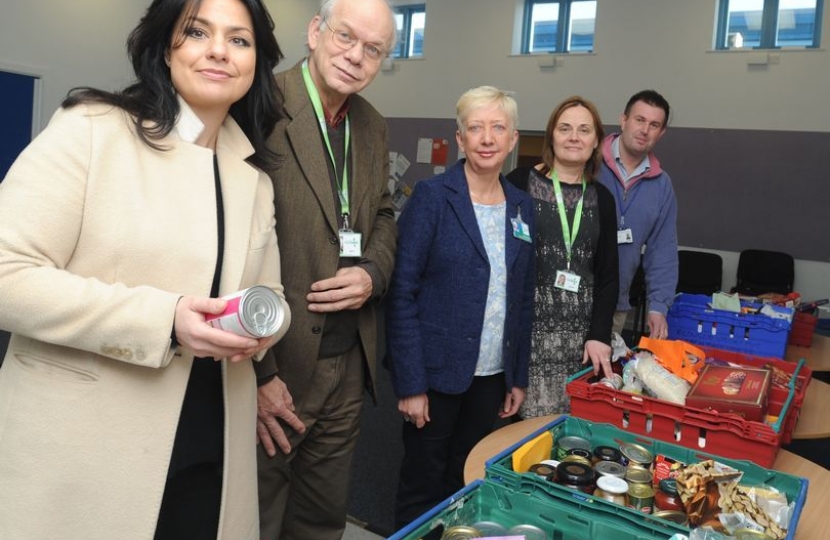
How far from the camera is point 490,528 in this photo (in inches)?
41.9

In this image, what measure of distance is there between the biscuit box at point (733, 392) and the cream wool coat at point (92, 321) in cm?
127

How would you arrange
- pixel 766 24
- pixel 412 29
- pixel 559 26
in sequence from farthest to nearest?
pixel 412 29 < pixel 559 26 < pixel 766 24

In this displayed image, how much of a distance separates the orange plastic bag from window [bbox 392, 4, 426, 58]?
7779 mm

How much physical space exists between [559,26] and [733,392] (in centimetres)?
741

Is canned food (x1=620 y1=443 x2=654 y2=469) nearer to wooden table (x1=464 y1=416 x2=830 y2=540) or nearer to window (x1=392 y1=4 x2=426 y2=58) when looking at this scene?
wooden table (x1=464 y1=416 x2=830 y2=540)

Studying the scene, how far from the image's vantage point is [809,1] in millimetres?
6820

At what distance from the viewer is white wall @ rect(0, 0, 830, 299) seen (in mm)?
6344

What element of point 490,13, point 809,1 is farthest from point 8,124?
point 809,1

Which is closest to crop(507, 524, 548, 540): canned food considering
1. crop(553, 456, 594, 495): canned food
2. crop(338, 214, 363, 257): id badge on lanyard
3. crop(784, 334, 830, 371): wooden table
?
crop(553, 456, 594, 495): canned food

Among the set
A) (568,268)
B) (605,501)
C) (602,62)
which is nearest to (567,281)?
(568,268)

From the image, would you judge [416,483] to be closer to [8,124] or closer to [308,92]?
[308,92]

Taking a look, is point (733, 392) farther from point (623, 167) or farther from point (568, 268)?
point (623, 167)

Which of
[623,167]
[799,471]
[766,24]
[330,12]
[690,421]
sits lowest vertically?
[799,471]

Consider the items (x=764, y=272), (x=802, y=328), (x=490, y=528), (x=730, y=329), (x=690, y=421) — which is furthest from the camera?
(x=764, y=272)
